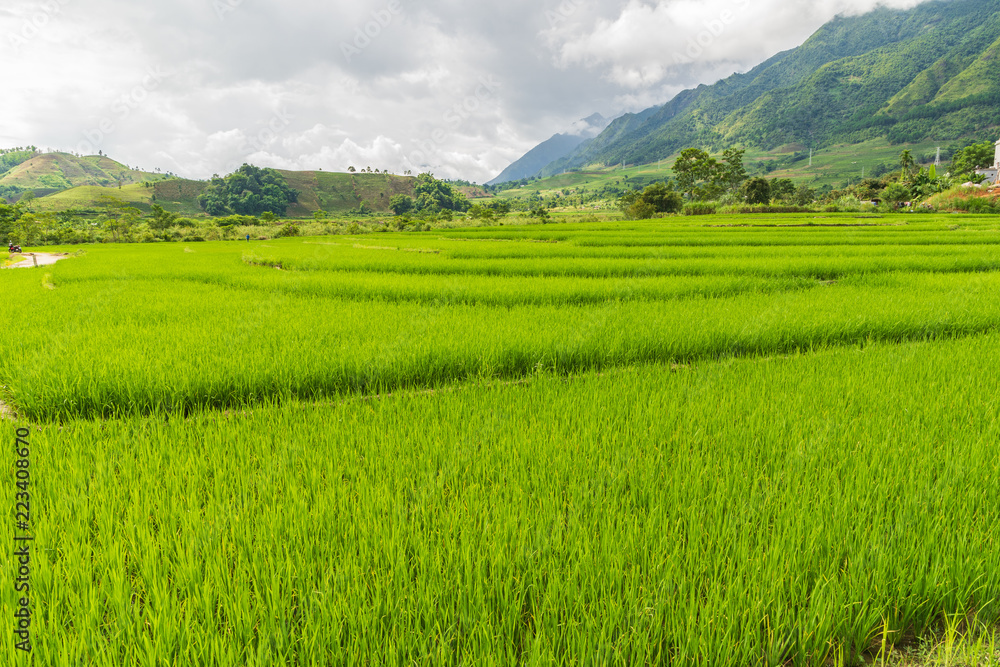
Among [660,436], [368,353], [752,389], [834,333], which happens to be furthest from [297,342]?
[834,333]

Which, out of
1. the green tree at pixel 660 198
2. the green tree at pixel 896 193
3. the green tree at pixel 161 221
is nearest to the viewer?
the green tree at pixel 161 221

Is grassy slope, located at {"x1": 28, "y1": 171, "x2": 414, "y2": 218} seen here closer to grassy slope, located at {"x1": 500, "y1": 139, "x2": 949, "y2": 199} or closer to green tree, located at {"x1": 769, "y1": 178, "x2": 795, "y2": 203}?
grassy slope, located at {"x1": 500, "y1": 139, "x2": 949, "y2": 199}

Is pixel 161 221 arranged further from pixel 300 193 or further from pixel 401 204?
pixel 300 193

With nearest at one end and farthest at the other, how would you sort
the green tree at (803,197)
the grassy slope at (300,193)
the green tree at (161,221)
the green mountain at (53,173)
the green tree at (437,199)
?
the green tree at (161,221)
the green tree at (803,197)
the grassy slope at (300,193)
the green tree at (437,199)
the green mountain at (53,173)

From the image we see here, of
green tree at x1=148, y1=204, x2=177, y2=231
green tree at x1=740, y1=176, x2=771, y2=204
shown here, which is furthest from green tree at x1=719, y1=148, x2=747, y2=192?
green tree at x1=148, y1=204, x2=177, y2=231

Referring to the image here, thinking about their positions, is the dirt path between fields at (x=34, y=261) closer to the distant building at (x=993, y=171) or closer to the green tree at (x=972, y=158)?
the green tree at (x=972, y=158)

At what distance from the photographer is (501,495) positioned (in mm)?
1949

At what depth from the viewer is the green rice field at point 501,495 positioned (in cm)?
124

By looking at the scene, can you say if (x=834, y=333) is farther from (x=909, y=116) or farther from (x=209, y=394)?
(x=909, y=116)

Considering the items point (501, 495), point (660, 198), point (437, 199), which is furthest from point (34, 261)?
point (437, 199)

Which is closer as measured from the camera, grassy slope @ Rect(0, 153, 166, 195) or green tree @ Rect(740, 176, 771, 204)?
green tree @ Rect(740, 176, 771, 204)

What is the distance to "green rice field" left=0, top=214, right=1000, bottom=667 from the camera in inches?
48.9

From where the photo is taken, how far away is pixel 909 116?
15100 cm

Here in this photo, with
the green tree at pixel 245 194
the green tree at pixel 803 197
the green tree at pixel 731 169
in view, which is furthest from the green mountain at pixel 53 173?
the green tree at pixel 803 197
